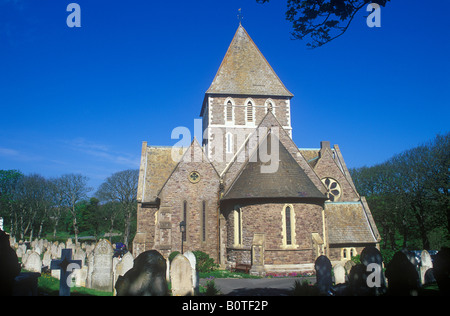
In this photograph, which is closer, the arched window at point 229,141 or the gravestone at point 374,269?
the gravestone at point 374,269

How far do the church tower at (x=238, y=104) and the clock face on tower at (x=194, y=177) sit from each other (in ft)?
14.0

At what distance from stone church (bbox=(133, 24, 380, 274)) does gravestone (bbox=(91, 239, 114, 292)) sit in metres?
6.27

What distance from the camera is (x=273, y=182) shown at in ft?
65.7

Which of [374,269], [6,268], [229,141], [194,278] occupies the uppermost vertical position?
[229,141]

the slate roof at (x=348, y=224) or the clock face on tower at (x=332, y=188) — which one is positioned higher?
the clock face on tower at (x=332, y=188)

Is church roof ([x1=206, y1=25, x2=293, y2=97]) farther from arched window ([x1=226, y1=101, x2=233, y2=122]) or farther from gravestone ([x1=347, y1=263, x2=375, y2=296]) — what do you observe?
gravestone ([x1=347, y1=263, x2=375, y2=296])

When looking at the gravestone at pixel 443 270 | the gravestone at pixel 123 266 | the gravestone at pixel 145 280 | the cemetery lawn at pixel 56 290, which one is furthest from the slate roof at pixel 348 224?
the gravestone at pixel 145 280

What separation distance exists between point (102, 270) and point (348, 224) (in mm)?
16587

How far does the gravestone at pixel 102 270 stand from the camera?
13461 mm

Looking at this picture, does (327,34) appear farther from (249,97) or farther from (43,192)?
(43,192)

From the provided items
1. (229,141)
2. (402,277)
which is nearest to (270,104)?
(229,141)

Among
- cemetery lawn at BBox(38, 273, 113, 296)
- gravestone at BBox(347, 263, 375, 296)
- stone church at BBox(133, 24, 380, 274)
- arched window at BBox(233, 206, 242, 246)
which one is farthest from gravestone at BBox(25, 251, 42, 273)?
gravestone at BBox(347, 263, 375, 296)

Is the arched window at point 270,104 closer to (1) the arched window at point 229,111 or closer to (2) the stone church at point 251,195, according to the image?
(2) the stone church at point 251,195

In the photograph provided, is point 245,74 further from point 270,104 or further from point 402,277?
point 402,277
